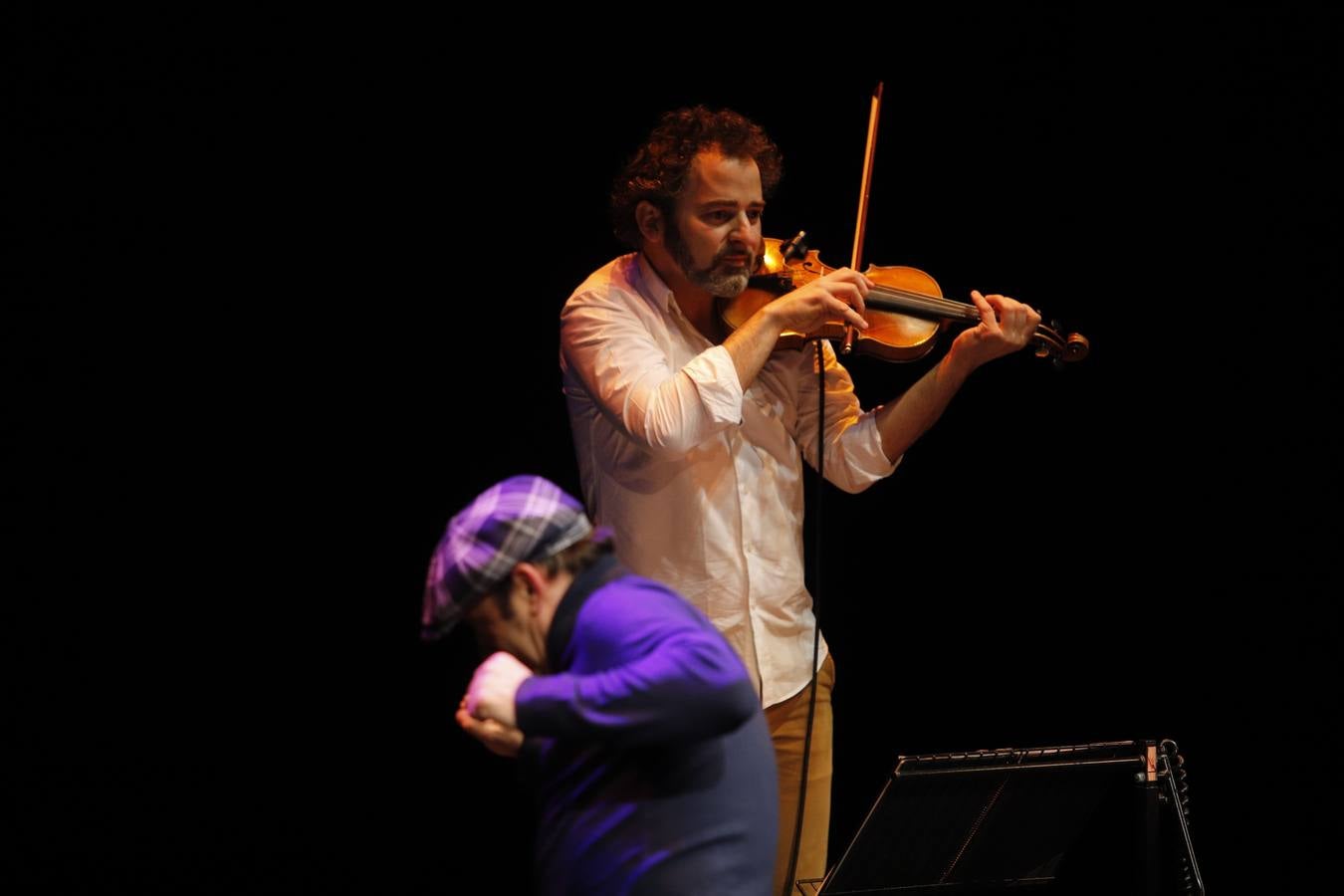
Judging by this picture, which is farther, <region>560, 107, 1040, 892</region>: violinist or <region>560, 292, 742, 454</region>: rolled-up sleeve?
<region>560, 107, 1040, 892</region>: violinist

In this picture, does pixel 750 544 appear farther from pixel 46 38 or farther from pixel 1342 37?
pixel 1342 37

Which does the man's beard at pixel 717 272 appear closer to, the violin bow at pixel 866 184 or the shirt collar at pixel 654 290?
the shirt collar at pixel 654 290

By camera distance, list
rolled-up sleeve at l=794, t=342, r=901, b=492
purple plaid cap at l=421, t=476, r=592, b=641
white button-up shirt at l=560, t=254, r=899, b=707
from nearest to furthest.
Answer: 1. purple plaid cap at l=421, t=476, r=592, b=641
2. white button-up shirt at l=560, t=254, r=899, b=707
3. rolled-up sleeve at l=794, t=342, r=901, b=492

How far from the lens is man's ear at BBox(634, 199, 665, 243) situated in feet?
9.55

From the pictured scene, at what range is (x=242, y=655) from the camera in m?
3.43

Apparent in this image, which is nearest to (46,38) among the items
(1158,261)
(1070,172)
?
(1070,172)

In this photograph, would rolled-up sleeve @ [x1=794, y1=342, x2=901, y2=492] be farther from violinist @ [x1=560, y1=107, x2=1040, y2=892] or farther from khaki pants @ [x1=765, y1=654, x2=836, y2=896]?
khaki pants @ [x1=765, y1=654, x2=836, y2=896]

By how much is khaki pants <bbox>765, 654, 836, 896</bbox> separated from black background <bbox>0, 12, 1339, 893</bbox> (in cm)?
96

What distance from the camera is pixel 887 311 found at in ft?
9.15

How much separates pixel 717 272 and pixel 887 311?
0.33 metres

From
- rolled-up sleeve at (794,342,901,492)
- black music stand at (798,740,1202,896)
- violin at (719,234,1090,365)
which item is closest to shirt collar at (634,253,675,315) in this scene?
violin at (719,234,1090,365)

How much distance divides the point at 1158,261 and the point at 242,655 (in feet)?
8.01

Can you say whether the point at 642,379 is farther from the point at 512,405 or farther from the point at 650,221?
the point at 512,405

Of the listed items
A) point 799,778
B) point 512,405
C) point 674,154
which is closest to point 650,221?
point 674,154
